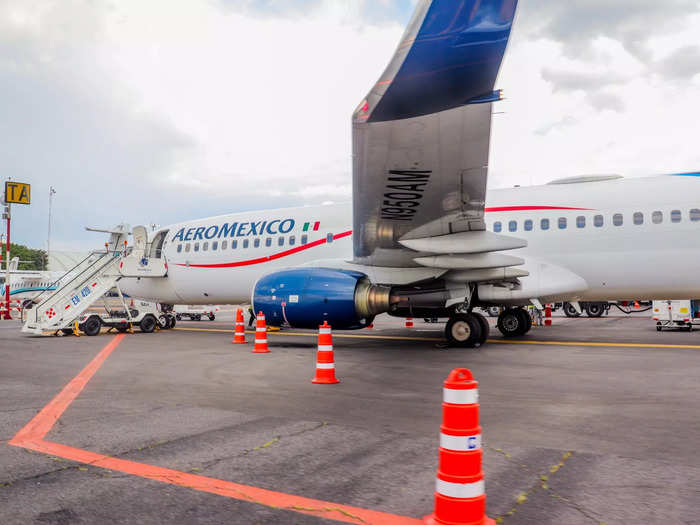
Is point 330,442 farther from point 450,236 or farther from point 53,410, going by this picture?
point 450,236

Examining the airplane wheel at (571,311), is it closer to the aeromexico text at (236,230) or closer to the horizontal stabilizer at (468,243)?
the aeromexico text at (236,230)

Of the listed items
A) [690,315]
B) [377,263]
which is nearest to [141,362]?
[377,263]

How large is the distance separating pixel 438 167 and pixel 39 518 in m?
6.12

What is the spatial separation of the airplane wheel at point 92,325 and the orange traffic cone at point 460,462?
15.6m

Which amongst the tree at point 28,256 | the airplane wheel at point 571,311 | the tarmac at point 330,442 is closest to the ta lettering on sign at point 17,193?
the tarmac at point 330,442

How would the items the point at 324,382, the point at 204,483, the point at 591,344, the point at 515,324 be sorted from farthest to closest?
the point at 515,324, the point at 591,344, the point at 324,382, the point at 204,483

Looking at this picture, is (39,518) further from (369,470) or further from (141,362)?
(141,362)

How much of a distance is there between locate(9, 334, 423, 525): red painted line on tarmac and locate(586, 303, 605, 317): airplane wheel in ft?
90.7

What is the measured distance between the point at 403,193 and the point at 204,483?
576 cm

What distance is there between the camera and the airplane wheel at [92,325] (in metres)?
15.6

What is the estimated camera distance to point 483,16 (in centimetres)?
451

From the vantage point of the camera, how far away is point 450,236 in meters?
9.57

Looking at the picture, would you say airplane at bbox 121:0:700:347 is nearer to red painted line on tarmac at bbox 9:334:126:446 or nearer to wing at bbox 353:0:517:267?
wing at bbox 353:0:517:267

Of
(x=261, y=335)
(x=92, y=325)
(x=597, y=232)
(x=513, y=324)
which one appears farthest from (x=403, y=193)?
(x=92, y=325)
